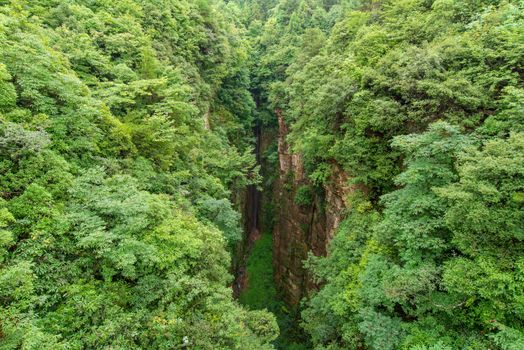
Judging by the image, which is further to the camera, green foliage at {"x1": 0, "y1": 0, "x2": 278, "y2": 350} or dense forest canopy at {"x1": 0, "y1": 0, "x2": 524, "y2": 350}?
green foliage at {"x1": 0, "y1": 0, "x2": 278, "y2": 350}

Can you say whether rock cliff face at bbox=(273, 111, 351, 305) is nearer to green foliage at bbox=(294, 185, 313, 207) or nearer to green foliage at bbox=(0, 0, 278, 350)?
green foliage at bbox=(294, 185, 313, 207)

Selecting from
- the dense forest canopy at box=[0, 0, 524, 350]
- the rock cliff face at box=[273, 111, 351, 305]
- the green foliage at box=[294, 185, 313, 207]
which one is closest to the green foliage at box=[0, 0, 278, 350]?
the dense forest canopy at box=[0, 0, 524, 350]

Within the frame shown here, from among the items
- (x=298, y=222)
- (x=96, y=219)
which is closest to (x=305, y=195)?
(x=298, y=222)

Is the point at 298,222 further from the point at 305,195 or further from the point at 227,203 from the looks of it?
the point at 227,203

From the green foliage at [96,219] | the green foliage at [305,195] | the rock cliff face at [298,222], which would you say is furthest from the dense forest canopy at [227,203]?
the green foliage at [305,195]

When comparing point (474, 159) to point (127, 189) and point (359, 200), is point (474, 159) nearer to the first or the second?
point (359, 200)

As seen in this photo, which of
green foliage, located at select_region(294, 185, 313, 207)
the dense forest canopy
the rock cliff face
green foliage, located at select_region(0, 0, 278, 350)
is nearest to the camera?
the dense forest canopy

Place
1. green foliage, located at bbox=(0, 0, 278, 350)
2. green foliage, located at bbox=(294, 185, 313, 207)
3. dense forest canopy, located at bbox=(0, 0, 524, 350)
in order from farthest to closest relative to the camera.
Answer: green foliage, located at bbox=(294, 185, 313, 207) < green foliage, located at bbox=(0, 0, 278, 350) < dense forest canopy, located at bbox=(0, 0, 524, 350)
